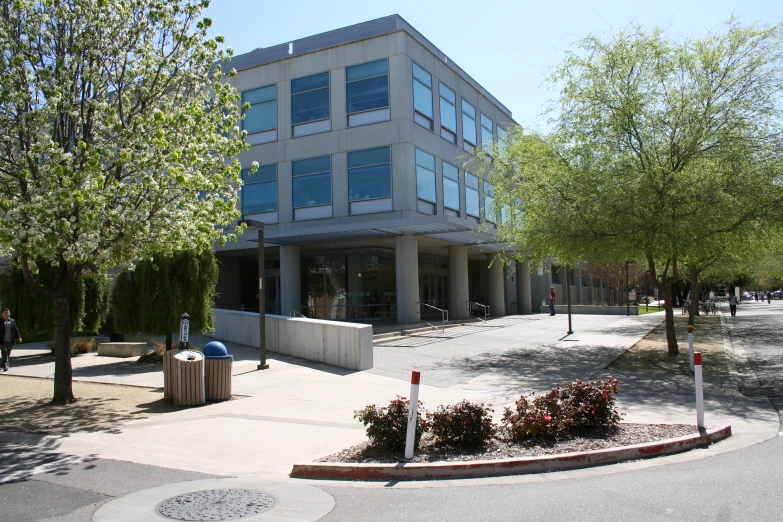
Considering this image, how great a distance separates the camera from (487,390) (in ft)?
40.3

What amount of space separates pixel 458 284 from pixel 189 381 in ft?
68.0

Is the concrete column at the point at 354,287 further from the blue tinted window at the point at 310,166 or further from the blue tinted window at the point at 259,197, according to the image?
the blue tinted window at the point at 310,166

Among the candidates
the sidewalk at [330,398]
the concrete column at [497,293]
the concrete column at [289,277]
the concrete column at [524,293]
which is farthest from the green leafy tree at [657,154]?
the concrete column at [524,293]

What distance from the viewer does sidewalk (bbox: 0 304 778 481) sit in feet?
25.3

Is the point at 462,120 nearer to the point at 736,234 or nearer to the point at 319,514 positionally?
the point at 736,234

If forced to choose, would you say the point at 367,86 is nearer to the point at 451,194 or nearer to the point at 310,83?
the point at 310,83

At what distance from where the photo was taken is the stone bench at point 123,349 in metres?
18.3

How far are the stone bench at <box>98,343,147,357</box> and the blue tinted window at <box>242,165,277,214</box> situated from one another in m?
10.8

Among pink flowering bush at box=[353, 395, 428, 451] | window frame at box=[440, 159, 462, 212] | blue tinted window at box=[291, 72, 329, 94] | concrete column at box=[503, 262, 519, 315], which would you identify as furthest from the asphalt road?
concrete column at box=[503, 262, 519, 315]

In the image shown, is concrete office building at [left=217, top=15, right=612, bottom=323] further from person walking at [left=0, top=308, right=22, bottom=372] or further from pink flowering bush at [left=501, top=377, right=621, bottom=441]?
pink flowering bush at [left=501, top=377, right=621, bottom=441]

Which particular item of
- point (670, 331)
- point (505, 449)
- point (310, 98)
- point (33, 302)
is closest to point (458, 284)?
point (310, 98)

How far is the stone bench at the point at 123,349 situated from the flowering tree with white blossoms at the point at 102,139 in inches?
292

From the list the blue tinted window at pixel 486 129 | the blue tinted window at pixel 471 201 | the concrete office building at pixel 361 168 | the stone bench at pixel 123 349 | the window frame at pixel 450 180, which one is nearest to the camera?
the stone bench at pixel 123 349

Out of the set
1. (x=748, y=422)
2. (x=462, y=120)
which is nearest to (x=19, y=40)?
(x=748, y=422)
